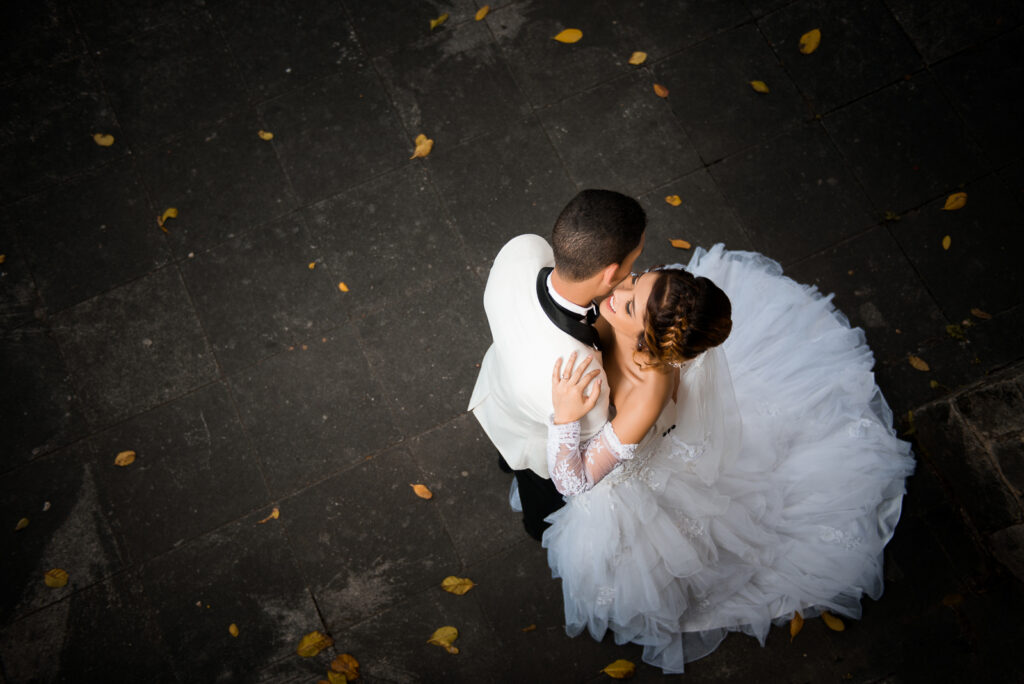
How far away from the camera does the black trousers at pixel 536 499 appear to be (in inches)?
153

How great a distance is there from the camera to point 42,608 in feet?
14.2

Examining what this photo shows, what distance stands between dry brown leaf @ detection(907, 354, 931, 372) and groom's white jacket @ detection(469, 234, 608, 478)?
9.34 ft

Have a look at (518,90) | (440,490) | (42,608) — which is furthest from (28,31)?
(440,490)

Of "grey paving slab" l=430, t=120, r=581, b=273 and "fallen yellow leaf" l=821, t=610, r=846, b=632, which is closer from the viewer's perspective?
"fallen yellow leaf" l=821, t=610, r=846, b=632

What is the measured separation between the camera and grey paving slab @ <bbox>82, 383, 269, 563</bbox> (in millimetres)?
4438

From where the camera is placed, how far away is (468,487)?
4.48 metres

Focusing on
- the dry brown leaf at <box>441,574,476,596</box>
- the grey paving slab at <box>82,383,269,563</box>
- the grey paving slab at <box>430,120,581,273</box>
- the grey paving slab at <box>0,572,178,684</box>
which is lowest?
the dry brown leaf at <box>441,574,476,596</box>

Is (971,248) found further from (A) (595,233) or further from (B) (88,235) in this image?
(B) (88,235)

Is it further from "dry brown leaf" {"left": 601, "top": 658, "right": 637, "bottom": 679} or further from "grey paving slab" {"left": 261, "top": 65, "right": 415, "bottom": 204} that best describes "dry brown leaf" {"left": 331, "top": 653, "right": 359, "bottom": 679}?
"grey paving slab" {"left": 261, "top": 65, "right": 415, "bottom": 204}

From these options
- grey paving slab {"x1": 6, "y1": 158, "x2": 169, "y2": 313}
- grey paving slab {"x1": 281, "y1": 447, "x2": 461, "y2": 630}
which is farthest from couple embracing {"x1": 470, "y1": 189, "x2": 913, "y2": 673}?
grey paving slab {"x1": 6, "y1": 158, "x2": 169, "y2": 313}

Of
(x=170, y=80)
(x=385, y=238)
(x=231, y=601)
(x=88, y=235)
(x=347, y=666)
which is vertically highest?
(x=170, y=80)

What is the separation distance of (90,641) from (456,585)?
7.60 ft

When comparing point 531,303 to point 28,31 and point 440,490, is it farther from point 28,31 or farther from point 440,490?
point 28,31

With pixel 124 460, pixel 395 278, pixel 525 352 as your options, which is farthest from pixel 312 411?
pixel 525 352
